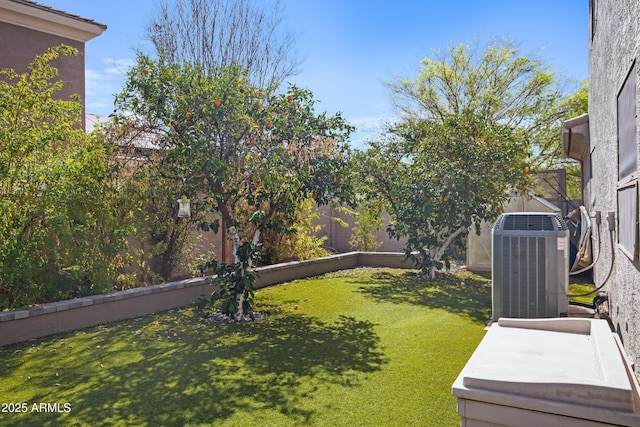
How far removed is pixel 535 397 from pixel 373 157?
8066 millimetres

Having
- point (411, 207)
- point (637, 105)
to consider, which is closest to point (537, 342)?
point (637, 105)

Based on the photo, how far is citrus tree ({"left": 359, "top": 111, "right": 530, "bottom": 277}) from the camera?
8.34 m

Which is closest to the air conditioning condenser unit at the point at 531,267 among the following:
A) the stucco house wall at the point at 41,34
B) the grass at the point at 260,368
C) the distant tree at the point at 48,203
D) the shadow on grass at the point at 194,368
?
the grass at the point at 260,368

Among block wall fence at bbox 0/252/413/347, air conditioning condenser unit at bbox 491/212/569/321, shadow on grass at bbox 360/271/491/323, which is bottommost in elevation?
shadow on grass at bbox 360/271/491/323

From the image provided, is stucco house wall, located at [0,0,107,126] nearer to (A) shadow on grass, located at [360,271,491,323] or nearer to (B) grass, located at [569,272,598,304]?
(A) shadow on grass, located at [360,271,491,323]

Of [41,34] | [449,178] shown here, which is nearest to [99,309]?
[449,178]

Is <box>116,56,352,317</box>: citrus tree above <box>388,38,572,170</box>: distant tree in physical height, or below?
below

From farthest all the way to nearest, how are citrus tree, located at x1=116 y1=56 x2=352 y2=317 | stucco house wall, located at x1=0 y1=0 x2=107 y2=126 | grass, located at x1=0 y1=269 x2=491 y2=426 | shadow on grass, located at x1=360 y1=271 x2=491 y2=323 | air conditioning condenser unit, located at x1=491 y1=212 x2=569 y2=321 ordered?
1. stucco house wall, located at x1=0 y1=0 x2=107 y2=126
2. shadow on grass, located at x1=360 y1=271 x2=491 y2=323
3. citrus tree, located at x1=116 y1=56 x2=352 y2=317
4. air conditioning condenser unit, located at x1=491 y1=212 x2=569 y2=321
5. grass, located at x1=0 y1=269 x2=491 y2=426

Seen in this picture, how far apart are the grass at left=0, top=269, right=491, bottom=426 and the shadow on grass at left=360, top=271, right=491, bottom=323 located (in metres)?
0.09

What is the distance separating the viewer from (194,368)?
411cm

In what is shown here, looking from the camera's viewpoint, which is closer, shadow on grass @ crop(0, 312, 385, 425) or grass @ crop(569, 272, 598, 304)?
shadow on grass @ crop(0, 312, 385, 425)

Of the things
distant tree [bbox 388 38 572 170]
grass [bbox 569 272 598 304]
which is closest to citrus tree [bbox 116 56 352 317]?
grass [bbox 569 272 598 304]

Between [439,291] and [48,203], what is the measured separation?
5.74 meters

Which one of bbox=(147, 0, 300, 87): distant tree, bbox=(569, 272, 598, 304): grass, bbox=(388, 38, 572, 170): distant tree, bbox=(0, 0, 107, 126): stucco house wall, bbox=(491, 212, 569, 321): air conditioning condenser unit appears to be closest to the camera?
bbox=(491, 212, 569, 321): air conditioning condenser unit
